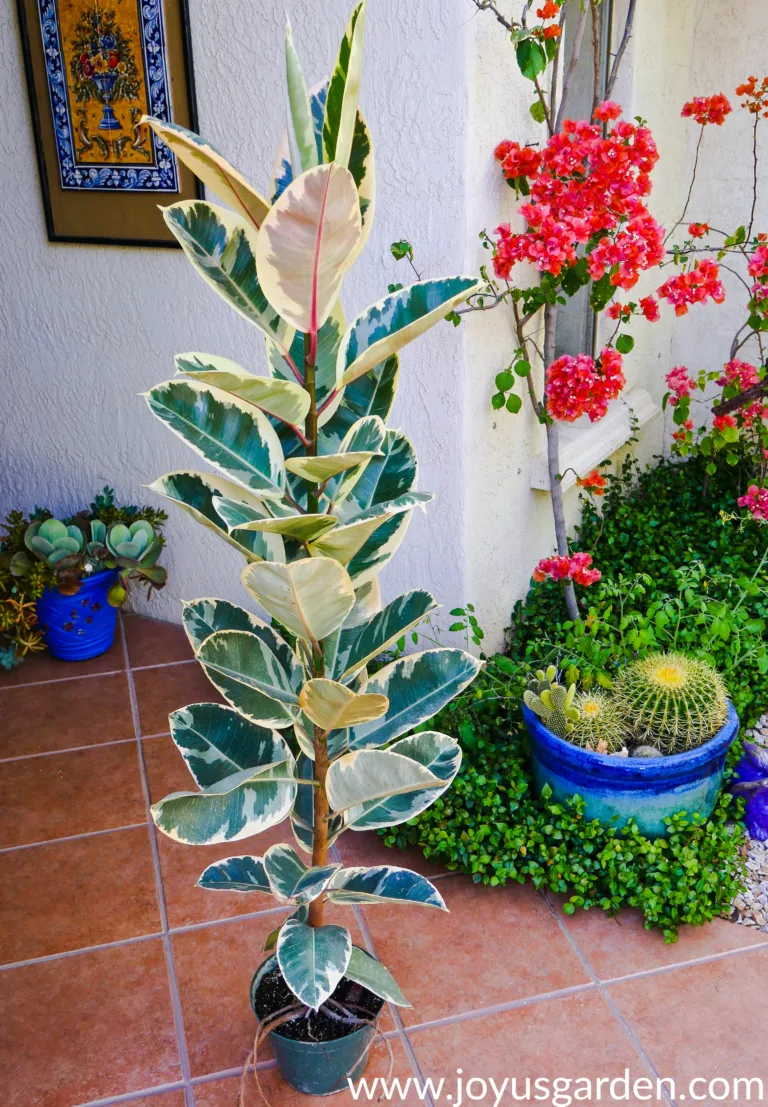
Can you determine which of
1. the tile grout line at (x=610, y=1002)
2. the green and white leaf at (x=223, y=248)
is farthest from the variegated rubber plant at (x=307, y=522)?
the tile grout line at (x=610, y=1002)

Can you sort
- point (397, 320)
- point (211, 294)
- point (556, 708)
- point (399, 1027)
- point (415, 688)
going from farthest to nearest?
point (211, 294), point (556, 708), point (399, 1027), point (415, 688), point (397, 320)

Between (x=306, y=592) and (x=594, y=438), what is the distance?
226 cm

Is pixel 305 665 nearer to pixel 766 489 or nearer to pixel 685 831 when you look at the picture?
pixel 685 831

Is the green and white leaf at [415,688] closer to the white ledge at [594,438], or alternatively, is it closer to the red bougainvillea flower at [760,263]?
the white ledge at [594,438]

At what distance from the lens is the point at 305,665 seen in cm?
148

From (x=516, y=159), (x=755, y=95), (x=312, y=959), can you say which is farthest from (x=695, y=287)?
(x=312, y=959)

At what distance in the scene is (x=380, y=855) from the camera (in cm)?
242

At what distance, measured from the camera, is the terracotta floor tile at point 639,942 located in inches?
82.6

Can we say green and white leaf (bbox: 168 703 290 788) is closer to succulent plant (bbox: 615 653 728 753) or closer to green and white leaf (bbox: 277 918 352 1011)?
green and white leaf (bbox: 277 918 352 1011)

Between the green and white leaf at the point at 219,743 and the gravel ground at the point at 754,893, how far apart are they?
1.31 metres

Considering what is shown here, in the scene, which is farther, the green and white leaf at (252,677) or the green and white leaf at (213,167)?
the green and white leaf at (252,677)

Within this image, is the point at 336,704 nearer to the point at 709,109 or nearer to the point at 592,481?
the point at 592,481

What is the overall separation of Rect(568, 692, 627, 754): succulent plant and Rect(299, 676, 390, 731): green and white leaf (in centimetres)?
105

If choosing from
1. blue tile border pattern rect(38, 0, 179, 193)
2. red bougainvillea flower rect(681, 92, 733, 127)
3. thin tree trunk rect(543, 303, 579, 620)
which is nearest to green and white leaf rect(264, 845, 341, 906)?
thin tree trunk rect(543, 303, 579, 620)
